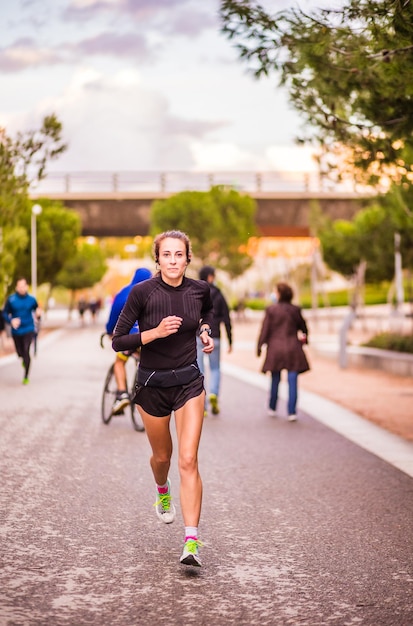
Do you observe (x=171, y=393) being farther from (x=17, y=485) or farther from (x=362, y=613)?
(x=17, y=485)

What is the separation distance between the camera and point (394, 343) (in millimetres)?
25156

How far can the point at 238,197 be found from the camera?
6325cm

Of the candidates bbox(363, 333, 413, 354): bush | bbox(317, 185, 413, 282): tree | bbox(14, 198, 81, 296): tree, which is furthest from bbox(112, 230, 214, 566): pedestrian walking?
bbox(14, 198, 81, 296): tree

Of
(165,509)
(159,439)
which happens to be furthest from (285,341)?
(159,439)

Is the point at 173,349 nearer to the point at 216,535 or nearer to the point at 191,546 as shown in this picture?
the point at 191,546

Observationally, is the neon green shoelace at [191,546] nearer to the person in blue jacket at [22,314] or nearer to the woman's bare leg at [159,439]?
the woman's bare leg at [159,439]

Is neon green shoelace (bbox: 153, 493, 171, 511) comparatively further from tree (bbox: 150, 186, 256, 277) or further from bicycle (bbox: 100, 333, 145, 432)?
tree (bbox: 150, 186, 256, 277)

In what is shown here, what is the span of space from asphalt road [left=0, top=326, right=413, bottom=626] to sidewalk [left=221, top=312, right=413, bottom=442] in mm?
1735

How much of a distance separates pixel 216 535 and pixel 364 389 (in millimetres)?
12135

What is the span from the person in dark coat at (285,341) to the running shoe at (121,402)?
213cm

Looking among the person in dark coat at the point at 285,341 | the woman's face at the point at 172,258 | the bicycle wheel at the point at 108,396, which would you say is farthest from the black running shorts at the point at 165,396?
the person in dark coat at the point at 285,341

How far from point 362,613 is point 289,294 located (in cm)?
908

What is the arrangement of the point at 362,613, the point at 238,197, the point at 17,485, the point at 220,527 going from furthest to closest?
1. the point at 238,197
2. the point at 17,485
3. the point at 220,527
4. the point at 362,613

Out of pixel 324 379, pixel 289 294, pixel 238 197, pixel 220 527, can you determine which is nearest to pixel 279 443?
pixel 289 294
